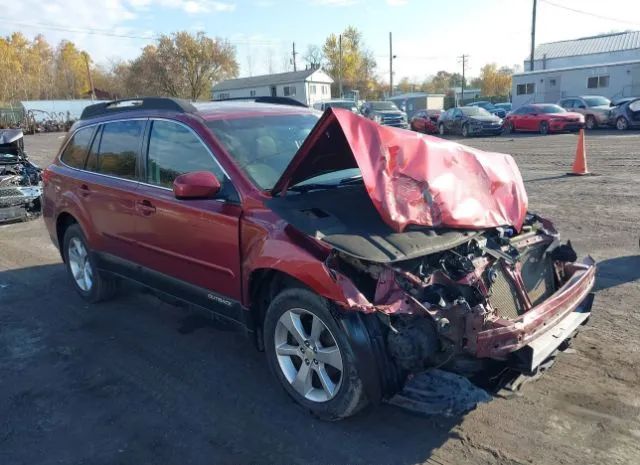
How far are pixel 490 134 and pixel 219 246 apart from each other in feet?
78.0

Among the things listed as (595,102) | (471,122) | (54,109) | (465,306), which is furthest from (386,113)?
(54,109)

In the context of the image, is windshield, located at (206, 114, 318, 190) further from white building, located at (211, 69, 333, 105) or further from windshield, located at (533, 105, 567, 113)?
white building, located at (211, 69, 333, 105)

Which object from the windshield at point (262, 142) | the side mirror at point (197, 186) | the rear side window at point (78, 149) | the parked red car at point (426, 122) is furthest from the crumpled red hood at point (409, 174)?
the parked red car at point (426, 122)

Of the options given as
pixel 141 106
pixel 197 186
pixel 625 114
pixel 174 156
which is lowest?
pixel 625 114

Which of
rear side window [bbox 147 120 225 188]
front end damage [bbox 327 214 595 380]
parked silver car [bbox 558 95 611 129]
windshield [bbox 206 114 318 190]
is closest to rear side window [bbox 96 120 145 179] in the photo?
rear side window [bbox 147 120 225 188]

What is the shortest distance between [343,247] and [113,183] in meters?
2.88

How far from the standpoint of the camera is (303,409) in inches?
142

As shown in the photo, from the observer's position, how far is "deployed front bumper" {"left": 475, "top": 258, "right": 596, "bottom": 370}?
2934 millimetres

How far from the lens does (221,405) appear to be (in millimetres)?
3703

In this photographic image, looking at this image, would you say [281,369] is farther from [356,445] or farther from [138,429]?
[138,429]

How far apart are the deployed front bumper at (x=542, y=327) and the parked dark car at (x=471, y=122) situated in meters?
22.6

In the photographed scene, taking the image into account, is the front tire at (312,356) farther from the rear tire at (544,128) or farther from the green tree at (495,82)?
the green tree at (495,82)

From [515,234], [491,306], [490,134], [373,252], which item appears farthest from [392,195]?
[490,134]

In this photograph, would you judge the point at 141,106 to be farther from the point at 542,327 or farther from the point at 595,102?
the point at 595,102
